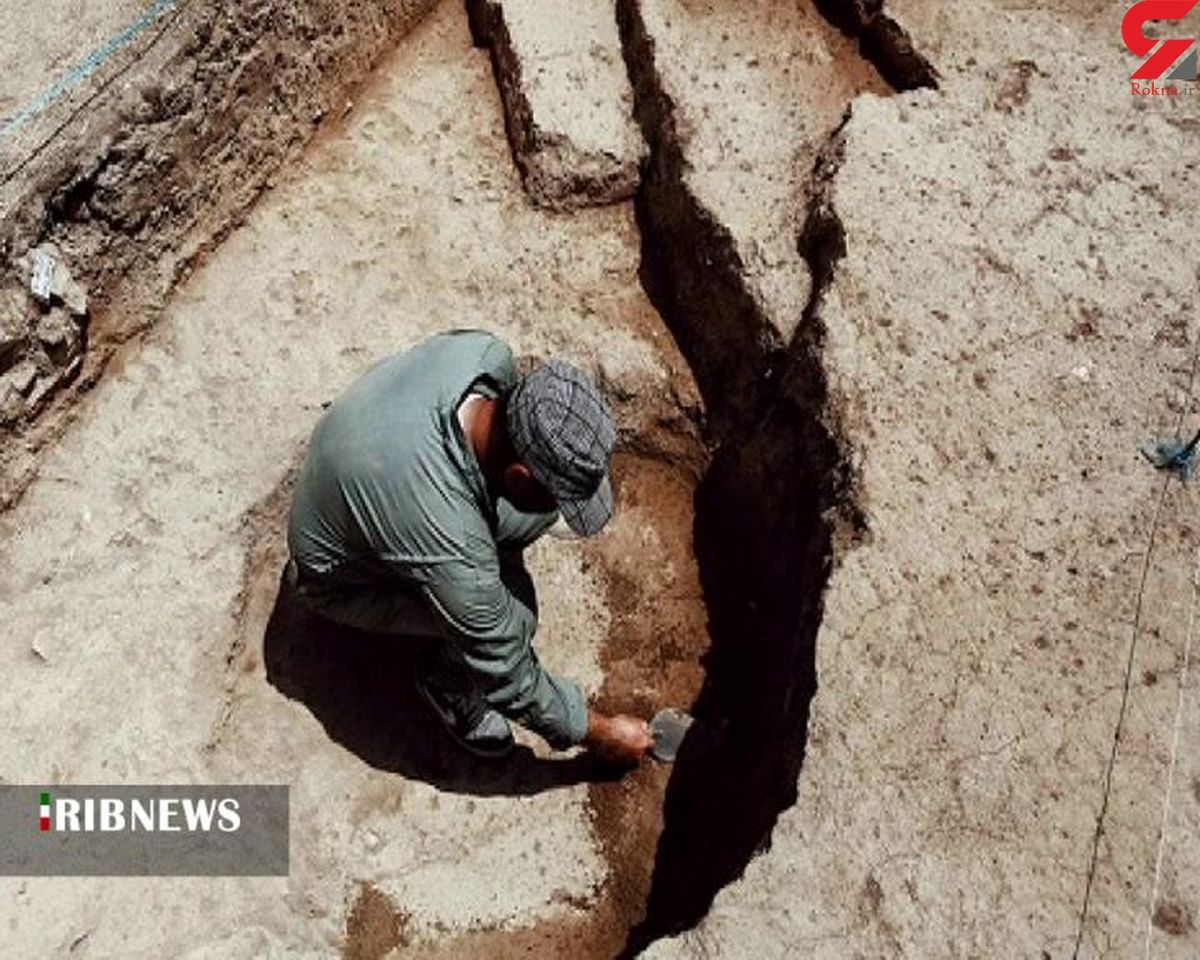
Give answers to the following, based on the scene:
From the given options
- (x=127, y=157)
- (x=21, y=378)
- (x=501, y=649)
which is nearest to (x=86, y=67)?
(x=127, y=157)

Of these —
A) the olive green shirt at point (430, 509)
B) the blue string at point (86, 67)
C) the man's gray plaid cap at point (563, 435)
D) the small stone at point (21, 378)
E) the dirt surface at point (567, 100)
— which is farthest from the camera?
the dirt surface at point (567, 100)

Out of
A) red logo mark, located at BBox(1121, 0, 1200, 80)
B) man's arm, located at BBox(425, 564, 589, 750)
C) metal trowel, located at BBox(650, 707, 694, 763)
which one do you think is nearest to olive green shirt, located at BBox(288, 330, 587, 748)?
man's arm, located at BBox(425, 564, 589, 750)

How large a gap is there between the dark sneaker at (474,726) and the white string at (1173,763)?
169cm

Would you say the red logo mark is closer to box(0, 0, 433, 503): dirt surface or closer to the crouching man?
the crouching man

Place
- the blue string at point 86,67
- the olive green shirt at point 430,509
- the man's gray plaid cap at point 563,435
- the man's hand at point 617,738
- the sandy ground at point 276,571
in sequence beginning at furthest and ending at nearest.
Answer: the blue string at point 86,67 → the man's hand at point 617,738 → the sandy ground at point 276,571 → the olive green shirt at point 430,509 → the man's gray plaid cap at point 563,435

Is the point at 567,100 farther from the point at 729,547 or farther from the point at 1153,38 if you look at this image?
the point at 1153,38

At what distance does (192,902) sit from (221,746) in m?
0.43

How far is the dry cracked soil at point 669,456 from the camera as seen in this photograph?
10.1 ft

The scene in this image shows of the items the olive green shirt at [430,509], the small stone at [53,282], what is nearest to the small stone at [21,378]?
the small stone at [53,282]

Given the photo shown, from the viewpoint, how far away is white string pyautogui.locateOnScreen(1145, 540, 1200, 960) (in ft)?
9.37

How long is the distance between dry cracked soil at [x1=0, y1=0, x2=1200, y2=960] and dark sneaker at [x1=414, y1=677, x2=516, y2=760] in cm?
13

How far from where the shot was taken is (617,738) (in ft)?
11.8

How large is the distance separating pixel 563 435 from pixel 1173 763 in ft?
5.28

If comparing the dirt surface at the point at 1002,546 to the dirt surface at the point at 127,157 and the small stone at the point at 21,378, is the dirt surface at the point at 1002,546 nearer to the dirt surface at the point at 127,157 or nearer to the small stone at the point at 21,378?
the dirt surface at the point at 127,157
